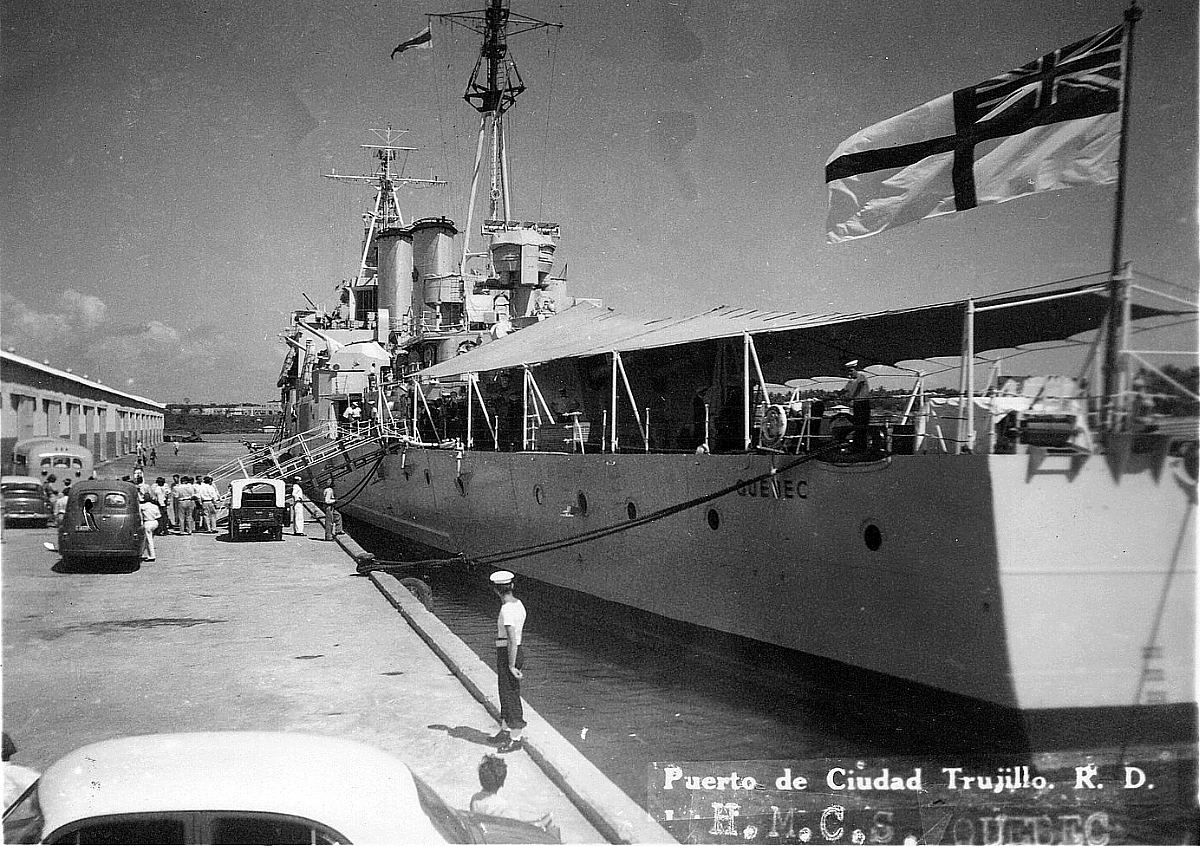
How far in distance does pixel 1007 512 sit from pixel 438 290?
24858 millimetres

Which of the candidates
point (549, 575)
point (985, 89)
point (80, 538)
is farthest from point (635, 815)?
point (80, 538)

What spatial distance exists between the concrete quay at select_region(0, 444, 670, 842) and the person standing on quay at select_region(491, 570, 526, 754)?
5.4 inches

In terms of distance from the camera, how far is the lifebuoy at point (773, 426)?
9.30 m

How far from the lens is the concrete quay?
5547 mm

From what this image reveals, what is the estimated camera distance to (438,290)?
29.5 meters

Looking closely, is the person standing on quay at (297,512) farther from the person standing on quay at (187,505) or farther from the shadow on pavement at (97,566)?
the shadow on pavement at (97,566)

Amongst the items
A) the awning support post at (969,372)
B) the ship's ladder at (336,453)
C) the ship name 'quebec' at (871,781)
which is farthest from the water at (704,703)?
the ship's ladder at (336,453)

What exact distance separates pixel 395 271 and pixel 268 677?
103 ft

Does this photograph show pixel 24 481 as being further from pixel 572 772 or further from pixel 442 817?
pixel 442 817

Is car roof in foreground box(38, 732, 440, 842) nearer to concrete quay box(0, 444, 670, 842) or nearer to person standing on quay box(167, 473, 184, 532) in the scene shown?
concrete quay box(0, 444, 670, 842)

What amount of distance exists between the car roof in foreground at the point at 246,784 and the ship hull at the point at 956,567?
218 inches

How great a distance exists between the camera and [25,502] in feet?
49.9

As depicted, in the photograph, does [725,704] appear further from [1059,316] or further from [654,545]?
[1059,316]

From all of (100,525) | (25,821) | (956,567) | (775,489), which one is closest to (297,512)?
(100,525)
